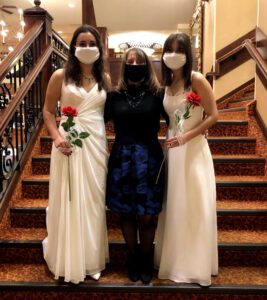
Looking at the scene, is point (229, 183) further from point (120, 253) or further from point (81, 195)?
point (81, 195)

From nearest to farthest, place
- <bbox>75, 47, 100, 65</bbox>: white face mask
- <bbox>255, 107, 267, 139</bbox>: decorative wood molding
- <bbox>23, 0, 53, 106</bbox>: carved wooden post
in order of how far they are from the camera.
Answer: <bbox>75, 47, 100, 65</bbox>: white face mask < <bbox>255, 107, 267, 139</bbox>: decorative wood molding < <bbox>23, 0, 53, 106</bbox>: carved wooden post

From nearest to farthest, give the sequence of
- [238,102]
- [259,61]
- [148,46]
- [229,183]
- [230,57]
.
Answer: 1. [229,183]
2. [259,61]
3. [238,102]
4. [230,57]
5. [148,46]

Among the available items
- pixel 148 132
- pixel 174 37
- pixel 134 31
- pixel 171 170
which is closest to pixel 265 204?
pixel 171 170

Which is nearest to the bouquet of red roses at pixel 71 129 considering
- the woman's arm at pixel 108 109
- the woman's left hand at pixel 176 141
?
the woman's arm at pixel 108 109

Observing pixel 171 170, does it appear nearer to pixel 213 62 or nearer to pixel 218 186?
pixel 218 186

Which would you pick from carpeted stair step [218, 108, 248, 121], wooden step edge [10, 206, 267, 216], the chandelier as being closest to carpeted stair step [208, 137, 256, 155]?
carpeted stair step [218, 108, 248, 121]

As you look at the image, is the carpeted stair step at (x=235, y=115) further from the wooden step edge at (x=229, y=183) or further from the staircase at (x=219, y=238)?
the wooden step edge at (x=229, y=183)

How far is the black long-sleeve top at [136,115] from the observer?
2.14 m

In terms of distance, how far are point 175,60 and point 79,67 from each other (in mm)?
588

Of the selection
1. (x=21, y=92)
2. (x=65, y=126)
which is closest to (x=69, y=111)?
(x=65, y=126)

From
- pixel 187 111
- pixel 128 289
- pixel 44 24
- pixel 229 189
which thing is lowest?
pixel 128 289

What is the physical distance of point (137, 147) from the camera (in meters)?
2.18

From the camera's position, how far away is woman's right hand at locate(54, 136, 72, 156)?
213 cm

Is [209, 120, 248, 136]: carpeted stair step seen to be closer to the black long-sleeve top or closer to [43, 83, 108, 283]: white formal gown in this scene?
the black long-sleeve top
